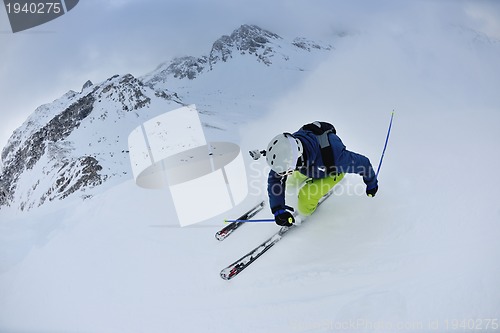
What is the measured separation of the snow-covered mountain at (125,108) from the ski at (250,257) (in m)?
1.56

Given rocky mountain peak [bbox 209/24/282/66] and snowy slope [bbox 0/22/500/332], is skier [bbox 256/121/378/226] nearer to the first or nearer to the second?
snowy slope [bbox 0/22/500/332]

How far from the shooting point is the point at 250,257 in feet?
9.56

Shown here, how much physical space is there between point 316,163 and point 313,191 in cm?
33

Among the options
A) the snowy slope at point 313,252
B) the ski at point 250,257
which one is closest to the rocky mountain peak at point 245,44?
the snowy slope at point 313,252

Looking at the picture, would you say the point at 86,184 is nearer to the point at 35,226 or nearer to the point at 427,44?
the point at 35,226

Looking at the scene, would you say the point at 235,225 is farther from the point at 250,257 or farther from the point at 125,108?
the point at 125,108

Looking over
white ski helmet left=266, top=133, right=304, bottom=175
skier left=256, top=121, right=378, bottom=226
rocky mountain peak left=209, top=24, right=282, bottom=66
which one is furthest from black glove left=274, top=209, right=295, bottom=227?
rocky mountain peak left=209, top=24, right=282, bottom=66

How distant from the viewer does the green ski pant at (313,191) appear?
301 cm

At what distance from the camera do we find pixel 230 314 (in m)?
2.60

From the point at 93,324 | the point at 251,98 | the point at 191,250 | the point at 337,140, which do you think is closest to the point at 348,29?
the point at 251,98

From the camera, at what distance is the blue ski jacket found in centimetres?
271

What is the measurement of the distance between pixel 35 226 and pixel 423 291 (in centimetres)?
342

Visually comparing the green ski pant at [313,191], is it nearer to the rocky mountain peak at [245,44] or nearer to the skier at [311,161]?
the skier at [311,161]

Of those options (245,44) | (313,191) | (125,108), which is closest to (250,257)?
(313,191)
